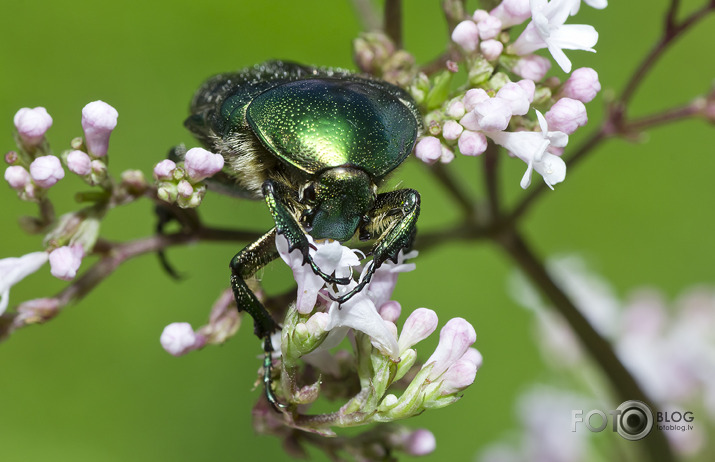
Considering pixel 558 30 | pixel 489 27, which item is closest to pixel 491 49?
pixel 489 27

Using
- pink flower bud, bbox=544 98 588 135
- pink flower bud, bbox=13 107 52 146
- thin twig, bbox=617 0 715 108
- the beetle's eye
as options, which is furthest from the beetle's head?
thin twig, bbox=617 0 715 108

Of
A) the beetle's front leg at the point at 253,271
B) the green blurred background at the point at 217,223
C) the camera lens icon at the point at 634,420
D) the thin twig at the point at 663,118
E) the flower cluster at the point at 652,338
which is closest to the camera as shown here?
→ the beetle's front leg at the point at 253,271

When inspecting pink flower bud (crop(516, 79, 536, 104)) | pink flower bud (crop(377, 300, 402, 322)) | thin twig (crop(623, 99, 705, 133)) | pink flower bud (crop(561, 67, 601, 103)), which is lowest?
thin twig (crop(623, 99, 705, 133))

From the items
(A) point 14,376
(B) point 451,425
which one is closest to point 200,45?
(A) point 14,376

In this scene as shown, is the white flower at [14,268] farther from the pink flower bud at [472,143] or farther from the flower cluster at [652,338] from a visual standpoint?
the flower cluster at [652,338]

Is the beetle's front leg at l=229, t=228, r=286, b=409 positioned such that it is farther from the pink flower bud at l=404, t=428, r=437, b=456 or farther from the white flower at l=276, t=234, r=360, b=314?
the pink flower bud at l=404, t=428, r=437, b=456

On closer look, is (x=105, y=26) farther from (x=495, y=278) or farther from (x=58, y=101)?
(x=495, y=278)

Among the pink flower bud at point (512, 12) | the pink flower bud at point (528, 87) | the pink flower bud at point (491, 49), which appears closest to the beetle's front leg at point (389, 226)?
the pink flower bud at point (528, 87)
